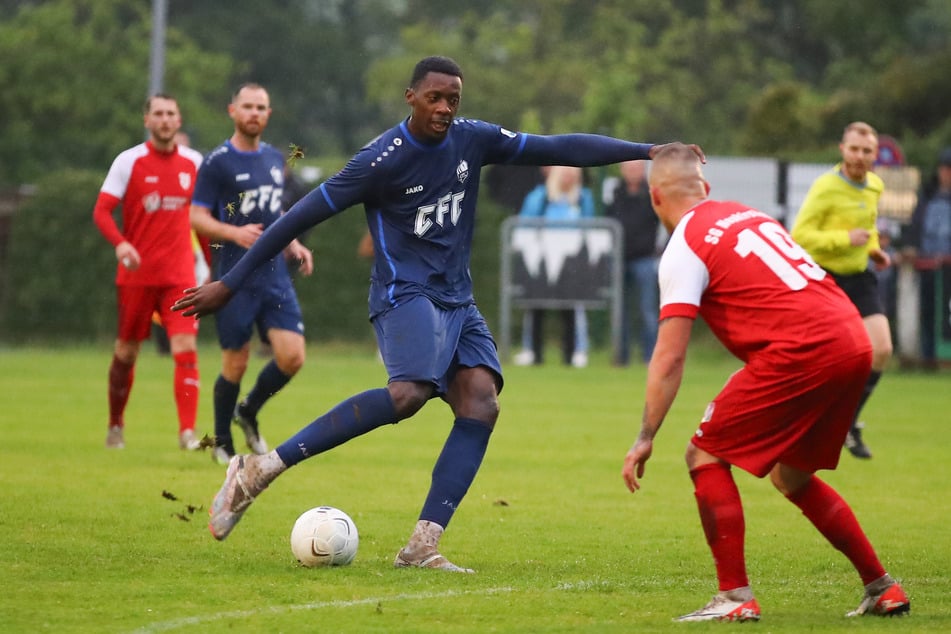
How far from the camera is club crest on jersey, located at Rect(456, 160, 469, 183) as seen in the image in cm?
738

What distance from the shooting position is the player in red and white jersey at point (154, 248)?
38.8 ft

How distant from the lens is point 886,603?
624cm

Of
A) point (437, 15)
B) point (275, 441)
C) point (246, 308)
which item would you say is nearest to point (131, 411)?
point (275, 441)

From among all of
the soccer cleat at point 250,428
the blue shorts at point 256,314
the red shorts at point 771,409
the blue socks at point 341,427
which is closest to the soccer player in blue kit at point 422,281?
the blue socks at point 341,427

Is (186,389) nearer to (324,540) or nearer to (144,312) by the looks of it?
(144,312)

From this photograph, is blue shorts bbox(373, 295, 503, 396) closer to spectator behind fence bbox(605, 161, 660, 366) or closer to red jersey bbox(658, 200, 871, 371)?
red jersey bbox(658, 200, 871, 371)

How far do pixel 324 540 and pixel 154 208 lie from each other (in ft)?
17.9

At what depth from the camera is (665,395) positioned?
19.4 ft

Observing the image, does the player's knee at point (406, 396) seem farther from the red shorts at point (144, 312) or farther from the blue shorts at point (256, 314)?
the red shorts at point (144, 312)

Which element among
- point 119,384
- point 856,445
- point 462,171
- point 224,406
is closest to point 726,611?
point 462,171

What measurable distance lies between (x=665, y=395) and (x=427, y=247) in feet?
5.87

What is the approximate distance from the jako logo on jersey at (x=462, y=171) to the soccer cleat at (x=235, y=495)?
5.06 ft

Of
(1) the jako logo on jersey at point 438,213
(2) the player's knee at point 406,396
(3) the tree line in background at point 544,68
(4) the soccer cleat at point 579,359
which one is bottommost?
(4) the soccer cleat at point 579,359

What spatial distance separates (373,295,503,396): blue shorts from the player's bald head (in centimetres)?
142
